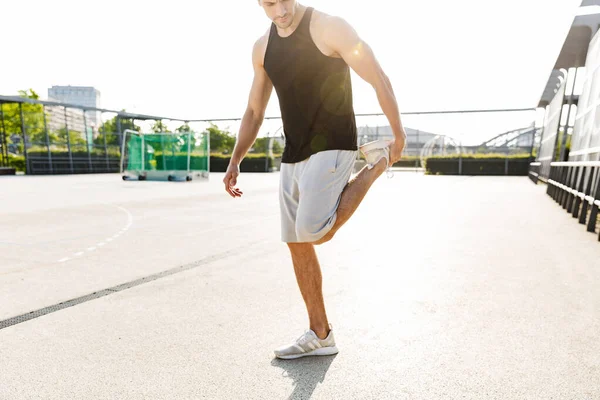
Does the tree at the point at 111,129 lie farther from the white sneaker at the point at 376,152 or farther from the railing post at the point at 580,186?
the white sneaker at the point at 376,152

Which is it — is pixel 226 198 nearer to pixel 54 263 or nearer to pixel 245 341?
pixel 54 263

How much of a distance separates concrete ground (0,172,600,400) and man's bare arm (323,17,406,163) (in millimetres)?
1129

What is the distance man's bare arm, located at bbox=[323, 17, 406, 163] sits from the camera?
214 cm

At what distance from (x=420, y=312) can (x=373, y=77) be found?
1.61 metres

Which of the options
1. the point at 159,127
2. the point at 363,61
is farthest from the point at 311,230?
the point at 159,127

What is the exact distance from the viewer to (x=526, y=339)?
2.63m

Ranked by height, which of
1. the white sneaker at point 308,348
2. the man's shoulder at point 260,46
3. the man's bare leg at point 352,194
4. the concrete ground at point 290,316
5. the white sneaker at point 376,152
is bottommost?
the concrete ground at point 290,316

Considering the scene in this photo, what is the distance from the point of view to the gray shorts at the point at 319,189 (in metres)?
2.25

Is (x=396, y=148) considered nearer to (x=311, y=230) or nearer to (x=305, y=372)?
(x=311, y=230)

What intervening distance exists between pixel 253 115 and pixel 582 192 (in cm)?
721

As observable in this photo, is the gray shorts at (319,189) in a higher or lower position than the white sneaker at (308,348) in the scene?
higher

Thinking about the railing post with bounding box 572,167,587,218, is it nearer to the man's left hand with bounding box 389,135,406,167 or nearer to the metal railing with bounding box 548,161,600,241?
the metal railing with bounding box 548,161,600,241

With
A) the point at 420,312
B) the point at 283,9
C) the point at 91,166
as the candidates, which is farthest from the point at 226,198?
the point at 91,166

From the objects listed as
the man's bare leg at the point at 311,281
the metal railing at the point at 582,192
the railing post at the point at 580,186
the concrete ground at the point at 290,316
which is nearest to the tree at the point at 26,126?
the concrete ground at the point at 290,316
